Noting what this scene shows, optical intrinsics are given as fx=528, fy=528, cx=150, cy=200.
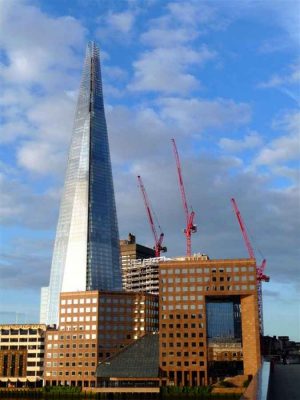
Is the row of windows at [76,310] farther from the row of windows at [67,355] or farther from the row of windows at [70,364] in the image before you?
the row of windows at [70,364]

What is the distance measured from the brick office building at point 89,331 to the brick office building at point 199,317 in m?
21.0

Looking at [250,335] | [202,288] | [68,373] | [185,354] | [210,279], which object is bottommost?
[68,373]

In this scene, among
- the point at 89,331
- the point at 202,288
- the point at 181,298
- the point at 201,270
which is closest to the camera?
the point at 202,288

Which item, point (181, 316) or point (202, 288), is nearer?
point (181, 316)

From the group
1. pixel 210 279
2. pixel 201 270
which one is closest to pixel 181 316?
pixel 210 279

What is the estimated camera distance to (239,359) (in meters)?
184

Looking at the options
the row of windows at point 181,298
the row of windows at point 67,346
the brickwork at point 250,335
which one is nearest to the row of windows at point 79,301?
the row of windows at point 67,346

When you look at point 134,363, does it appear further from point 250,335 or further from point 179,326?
point 250,335

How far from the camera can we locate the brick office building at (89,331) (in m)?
184

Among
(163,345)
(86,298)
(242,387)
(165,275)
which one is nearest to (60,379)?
(86,298)

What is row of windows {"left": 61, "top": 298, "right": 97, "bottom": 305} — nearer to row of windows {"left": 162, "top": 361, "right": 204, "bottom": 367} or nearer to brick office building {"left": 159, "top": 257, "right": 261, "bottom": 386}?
brick office building {"left": 159, "top": 257, "right": 261, "bottom": 386}

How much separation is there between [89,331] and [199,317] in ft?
136

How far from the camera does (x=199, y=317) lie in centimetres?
17250

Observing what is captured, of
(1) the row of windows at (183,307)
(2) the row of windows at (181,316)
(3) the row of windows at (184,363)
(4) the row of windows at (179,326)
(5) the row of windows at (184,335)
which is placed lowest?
(3) the row of windows at (184,363)
